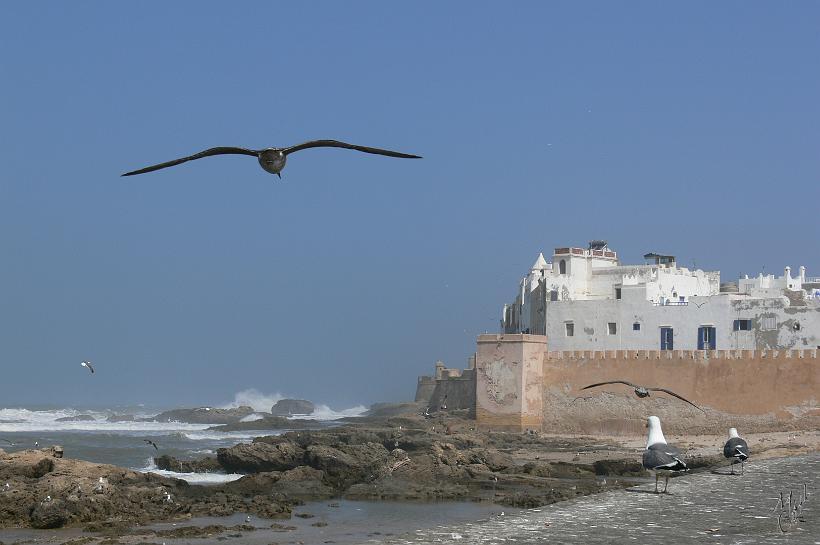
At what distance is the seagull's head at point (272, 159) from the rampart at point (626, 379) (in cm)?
2601

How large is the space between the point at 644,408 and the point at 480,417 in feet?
15.9

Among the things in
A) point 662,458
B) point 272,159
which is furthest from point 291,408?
point 272,159

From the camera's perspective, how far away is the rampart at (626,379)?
105ft

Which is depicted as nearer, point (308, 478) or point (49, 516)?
point (49, 516)

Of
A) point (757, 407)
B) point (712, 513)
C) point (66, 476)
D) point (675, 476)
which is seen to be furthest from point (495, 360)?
point (712, 513)

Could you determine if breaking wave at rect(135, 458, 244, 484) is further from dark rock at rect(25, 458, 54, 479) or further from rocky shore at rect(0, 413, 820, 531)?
dark rock at rect(25, 458, 54, 479)

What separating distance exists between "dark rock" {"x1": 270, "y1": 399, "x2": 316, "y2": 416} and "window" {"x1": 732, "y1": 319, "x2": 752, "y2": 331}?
45.6 metres

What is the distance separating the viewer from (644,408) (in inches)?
1314

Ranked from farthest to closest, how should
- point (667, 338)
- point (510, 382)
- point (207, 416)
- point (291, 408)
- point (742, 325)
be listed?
point (291, 408), point (207, 416), point (667, 338), point (742, 325), point (510, 382)

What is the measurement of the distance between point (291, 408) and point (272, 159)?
241ft

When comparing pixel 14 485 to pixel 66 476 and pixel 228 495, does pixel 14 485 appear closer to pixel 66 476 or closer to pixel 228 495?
pixel 66 476

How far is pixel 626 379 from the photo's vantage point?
3350cm
